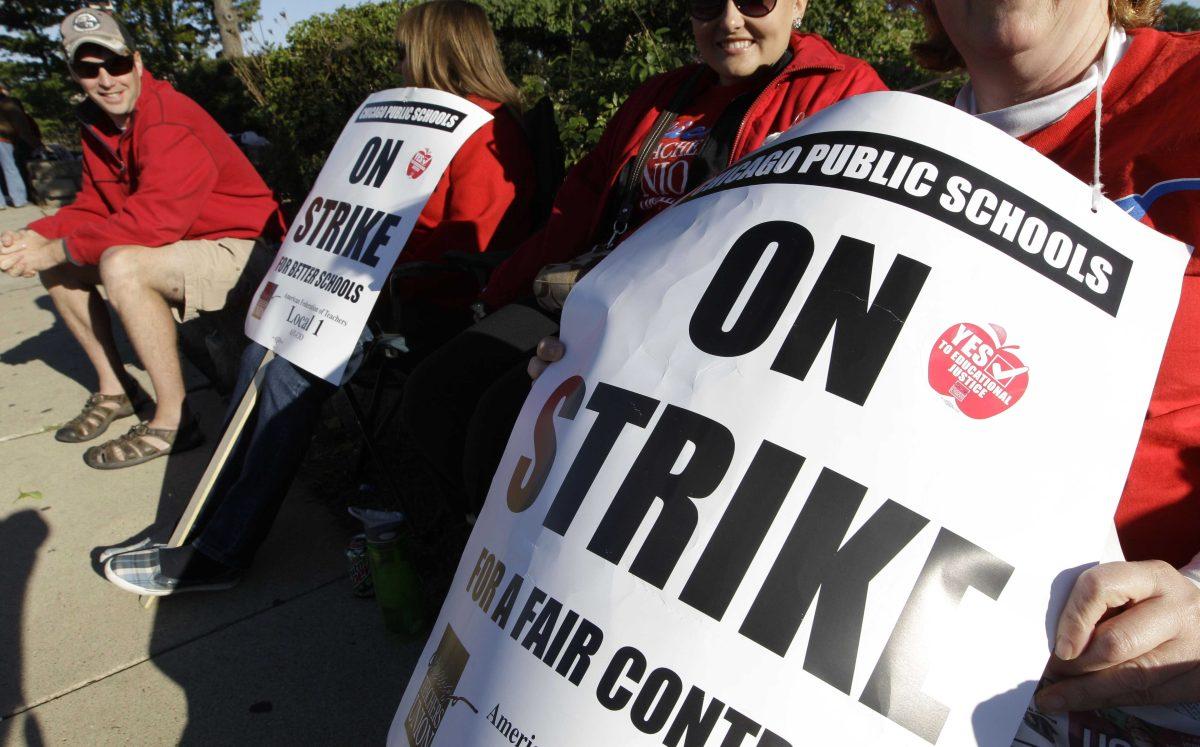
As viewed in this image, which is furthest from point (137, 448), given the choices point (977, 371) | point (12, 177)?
point (12, 177)

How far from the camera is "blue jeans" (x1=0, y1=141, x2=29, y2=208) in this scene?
11547 millimetres

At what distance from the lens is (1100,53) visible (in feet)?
4.37

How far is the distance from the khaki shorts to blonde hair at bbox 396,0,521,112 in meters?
1.29

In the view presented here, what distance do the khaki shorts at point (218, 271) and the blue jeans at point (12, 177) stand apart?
1054 cm

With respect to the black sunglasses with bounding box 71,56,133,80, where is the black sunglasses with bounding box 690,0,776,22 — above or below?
above

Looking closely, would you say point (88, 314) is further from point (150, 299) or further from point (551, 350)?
point (551, 350)

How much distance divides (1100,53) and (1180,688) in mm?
1006

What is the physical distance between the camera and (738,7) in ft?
7.45

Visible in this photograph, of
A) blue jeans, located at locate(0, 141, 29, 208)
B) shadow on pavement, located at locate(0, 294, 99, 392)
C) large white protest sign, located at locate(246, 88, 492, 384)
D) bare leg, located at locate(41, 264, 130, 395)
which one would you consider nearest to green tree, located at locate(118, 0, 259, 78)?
blue jeans, located at locate(0, 141, 29, 208)

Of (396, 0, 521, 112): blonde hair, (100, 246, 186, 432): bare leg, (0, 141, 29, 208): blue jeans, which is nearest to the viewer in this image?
(396, 0, 521, 112): blonde hair

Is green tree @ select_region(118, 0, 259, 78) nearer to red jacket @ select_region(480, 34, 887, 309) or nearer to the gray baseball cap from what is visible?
the gray baseball cap

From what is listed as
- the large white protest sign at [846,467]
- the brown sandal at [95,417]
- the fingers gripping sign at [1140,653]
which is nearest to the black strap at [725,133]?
the large white protest sign at [846,467]

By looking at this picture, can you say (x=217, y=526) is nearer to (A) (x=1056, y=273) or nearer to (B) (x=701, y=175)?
(B) (x=701, y=175)

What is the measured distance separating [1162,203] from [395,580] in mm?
2235
